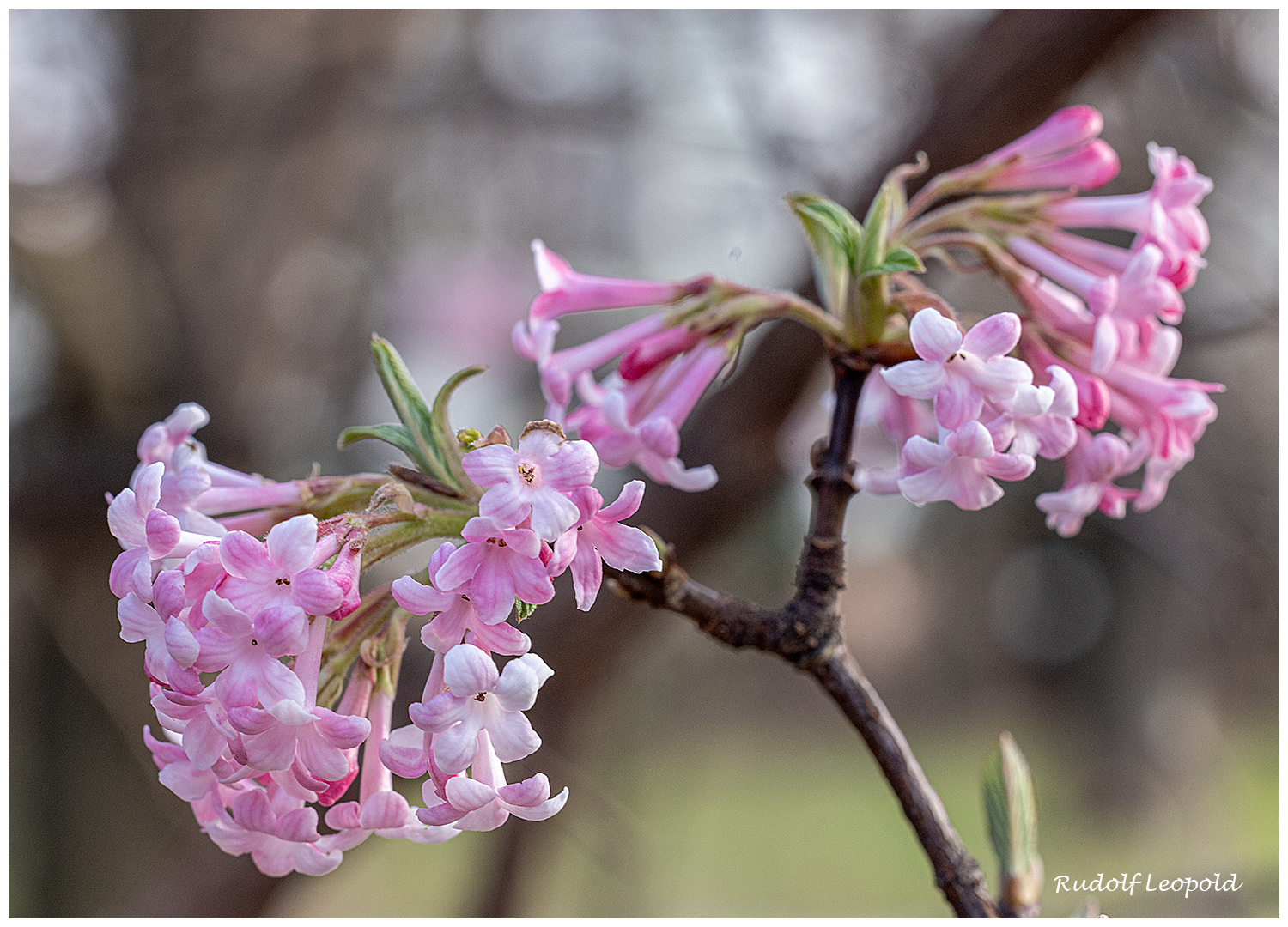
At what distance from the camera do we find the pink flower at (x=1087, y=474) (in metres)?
0.75

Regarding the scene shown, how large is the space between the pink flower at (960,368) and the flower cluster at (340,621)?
201 mm

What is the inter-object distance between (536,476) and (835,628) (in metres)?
0.33

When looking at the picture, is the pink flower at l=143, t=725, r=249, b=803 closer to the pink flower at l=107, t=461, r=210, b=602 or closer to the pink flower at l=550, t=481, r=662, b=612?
the pink flower at l=107, t=461, r=210, b=602

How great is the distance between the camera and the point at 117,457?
2.36 metres

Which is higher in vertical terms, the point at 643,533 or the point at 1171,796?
the point at 643,533

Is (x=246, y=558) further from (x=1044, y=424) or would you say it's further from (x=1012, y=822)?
(x=1012, y=822)

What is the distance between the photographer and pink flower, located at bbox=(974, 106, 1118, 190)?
864mm

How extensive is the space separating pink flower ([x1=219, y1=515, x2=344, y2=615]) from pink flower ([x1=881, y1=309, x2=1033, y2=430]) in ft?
1.14

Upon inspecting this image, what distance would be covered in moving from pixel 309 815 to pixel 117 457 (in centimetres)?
208

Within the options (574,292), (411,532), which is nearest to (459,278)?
(574,292)

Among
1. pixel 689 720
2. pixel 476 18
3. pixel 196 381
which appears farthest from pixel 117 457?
pixel 689 720

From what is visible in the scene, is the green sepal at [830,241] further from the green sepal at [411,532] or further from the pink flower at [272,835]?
the pink flower at [272,835]

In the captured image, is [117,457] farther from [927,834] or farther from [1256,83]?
[1256,83]

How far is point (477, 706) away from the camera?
1.77 feet
